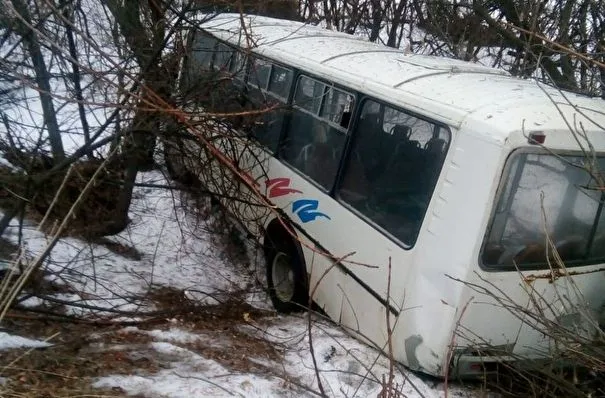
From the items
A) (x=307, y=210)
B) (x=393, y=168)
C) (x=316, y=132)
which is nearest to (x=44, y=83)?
(x=316, y=132)

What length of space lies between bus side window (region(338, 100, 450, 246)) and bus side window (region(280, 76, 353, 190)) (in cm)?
24

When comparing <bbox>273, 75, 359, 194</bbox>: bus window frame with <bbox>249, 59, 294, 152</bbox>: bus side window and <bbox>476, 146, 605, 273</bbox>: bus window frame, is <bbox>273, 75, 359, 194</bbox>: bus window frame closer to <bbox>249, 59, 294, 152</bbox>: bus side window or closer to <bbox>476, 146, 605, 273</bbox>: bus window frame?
<bbox>249, 59, 294, 152</bbox>: bus side window

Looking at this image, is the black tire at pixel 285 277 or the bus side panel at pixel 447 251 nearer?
the bus side panel at pixel 447 251

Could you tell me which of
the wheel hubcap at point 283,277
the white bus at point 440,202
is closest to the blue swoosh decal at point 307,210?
the white bus at point 440,202

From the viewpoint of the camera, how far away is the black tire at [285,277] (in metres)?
5.60

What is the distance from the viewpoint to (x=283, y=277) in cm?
612

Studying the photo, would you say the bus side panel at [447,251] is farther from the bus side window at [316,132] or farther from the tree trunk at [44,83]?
the tree trunk at [44,83]

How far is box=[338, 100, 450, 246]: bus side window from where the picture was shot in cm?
418

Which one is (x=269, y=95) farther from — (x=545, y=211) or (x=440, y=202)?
(x=545, y=211)

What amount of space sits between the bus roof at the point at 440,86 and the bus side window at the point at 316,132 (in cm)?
16

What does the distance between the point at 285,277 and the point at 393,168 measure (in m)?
1.95

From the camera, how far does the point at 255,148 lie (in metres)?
6.37

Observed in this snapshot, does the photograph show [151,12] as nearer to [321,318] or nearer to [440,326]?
[321,318]

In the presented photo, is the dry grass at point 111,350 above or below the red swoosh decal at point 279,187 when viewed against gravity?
below
